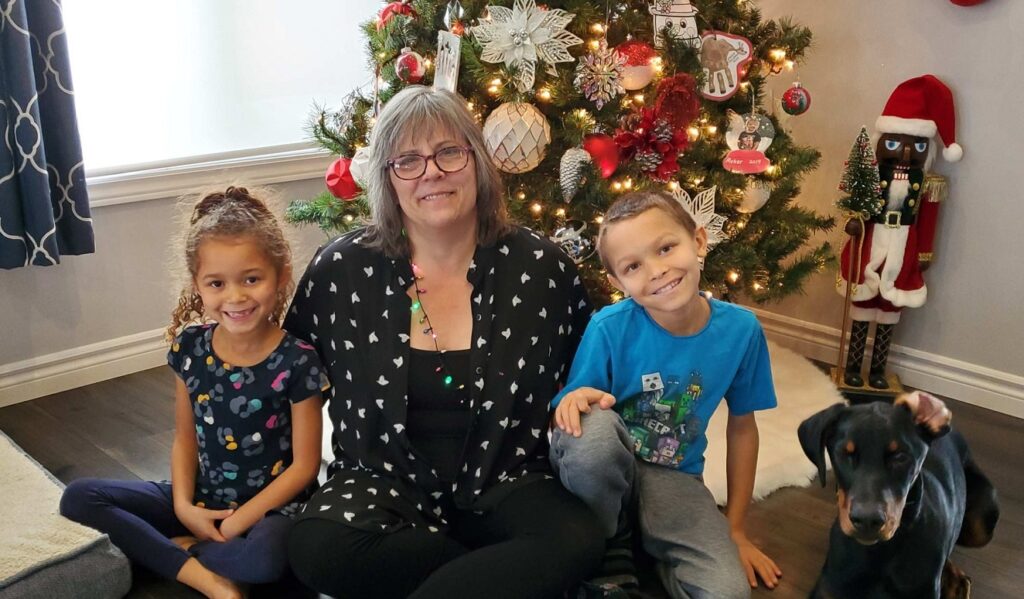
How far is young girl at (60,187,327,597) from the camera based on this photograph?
1.55 m

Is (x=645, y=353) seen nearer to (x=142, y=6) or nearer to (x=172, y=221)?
(x=172, y=221)

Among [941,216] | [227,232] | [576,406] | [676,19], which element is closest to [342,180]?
[227,232]

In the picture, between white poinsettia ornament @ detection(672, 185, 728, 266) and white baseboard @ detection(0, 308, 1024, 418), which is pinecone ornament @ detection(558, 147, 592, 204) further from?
white baseboard @ detection(0, 308, 1024, 418)

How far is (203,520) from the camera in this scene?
1594 mm

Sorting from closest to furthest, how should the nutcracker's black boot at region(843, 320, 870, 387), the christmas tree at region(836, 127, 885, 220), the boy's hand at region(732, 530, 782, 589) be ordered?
the boy's hand at region(732, 530, 782, 589) < the christmas tree at region(836, 127, 885, 220) < the nutcracker's black boot at region(843, 320, 870, 387)

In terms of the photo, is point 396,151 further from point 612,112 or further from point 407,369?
point 612,112

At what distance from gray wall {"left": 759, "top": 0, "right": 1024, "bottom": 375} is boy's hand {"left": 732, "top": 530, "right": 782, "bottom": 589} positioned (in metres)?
1.26

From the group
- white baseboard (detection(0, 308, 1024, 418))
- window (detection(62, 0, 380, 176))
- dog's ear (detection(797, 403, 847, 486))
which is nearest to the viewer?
dog's ear (detection(797, 403, 847, 486))

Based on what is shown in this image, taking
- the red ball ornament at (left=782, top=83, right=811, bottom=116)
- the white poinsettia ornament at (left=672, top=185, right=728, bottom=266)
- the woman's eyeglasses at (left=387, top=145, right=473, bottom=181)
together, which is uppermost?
the red ball ornament at (left=782, top=83, right=811, bottom=116)

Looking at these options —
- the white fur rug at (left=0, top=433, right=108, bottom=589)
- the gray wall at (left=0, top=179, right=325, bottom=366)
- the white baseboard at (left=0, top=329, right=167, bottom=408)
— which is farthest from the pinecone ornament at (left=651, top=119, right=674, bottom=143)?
the white baseboard at (left=0, top=329, right=167, bottom=408)

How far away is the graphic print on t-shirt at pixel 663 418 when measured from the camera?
154cm

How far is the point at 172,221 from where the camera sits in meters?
2.79

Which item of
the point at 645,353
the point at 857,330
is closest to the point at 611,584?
the point at 645,353

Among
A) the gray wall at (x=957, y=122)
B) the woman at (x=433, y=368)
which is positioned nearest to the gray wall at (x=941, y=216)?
the gray wall at (x=957, y=122)
